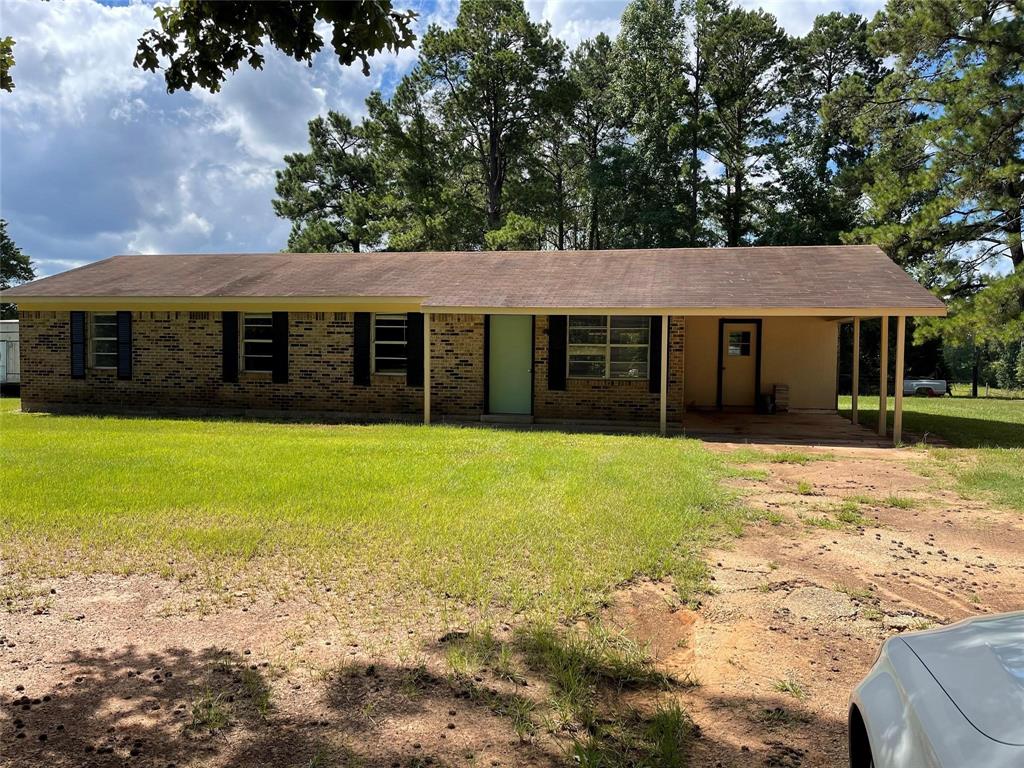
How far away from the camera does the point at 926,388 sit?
1261 inches

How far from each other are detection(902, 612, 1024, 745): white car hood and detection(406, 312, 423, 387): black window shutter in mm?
12847

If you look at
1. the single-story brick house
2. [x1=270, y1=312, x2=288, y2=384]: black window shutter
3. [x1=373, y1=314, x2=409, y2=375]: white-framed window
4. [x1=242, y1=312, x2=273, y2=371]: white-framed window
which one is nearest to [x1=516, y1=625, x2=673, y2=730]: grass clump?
the single-story brick house

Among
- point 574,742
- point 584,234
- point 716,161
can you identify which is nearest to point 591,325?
point 574,742

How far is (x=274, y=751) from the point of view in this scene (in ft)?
9.33

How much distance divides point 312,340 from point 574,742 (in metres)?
13.1

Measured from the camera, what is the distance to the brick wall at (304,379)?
14.1 metres

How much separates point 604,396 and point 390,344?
180 inches

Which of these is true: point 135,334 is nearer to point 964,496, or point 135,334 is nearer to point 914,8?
point 964,496

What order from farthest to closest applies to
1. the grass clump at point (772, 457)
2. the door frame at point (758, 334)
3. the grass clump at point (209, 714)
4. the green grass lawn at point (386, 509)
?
1. the door frame at point (758, 334)
2. the grass clump at point (772, 457)
3. the green grass lawn at point (386, 509)
4. the grass clump at point (209, 714)

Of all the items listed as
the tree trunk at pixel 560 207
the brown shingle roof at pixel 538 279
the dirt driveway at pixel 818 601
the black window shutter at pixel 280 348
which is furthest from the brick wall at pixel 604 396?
the tree trunk at pixel 560 207

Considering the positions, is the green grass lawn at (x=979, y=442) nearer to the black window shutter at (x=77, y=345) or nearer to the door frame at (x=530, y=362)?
the door frame at (x=530, y=362)

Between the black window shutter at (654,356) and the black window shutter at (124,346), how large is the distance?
11352mm

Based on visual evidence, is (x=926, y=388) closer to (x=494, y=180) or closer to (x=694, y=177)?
(x=694, y=177)

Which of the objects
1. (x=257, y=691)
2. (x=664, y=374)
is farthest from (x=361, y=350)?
(x=257, y=691)
